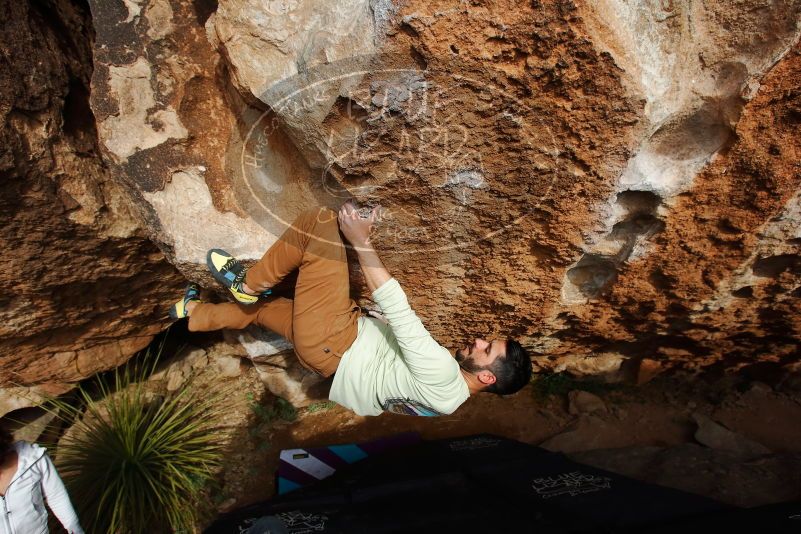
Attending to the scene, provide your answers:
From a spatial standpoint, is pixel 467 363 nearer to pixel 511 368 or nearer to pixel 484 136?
pixel 511 368

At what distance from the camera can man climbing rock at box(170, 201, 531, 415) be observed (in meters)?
1.86

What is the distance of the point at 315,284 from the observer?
6.63 ft

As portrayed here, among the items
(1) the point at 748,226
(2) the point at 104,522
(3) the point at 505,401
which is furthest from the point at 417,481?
(1) the point at 748,226

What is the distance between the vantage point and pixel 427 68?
1481 millimetres

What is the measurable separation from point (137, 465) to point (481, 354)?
7.15 feet

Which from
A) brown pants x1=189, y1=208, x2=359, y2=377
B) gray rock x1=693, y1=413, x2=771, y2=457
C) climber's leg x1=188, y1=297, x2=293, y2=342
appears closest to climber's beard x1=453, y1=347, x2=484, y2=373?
brown pants x1=189, y1=208, x2=359, y2=377

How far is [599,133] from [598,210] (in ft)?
1.21

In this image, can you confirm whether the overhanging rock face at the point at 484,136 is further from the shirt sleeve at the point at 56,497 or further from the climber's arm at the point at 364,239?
the shirt sleeve at the point at 56,497

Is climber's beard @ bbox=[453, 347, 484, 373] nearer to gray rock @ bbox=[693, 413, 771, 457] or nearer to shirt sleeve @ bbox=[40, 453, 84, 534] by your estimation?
shirt sleeve @ bbox=[40, 453, 84, 534]

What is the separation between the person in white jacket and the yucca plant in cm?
55

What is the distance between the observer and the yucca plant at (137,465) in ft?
8.82

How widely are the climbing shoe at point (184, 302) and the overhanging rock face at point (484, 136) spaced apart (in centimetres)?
47

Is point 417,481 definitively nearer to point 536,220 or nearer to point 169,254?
point 536,220

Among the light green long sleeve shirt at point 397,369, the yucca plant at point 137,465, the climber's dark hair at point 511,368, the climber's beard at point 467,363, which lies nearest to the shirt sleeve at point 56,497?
the yucca plant at point 137,465
